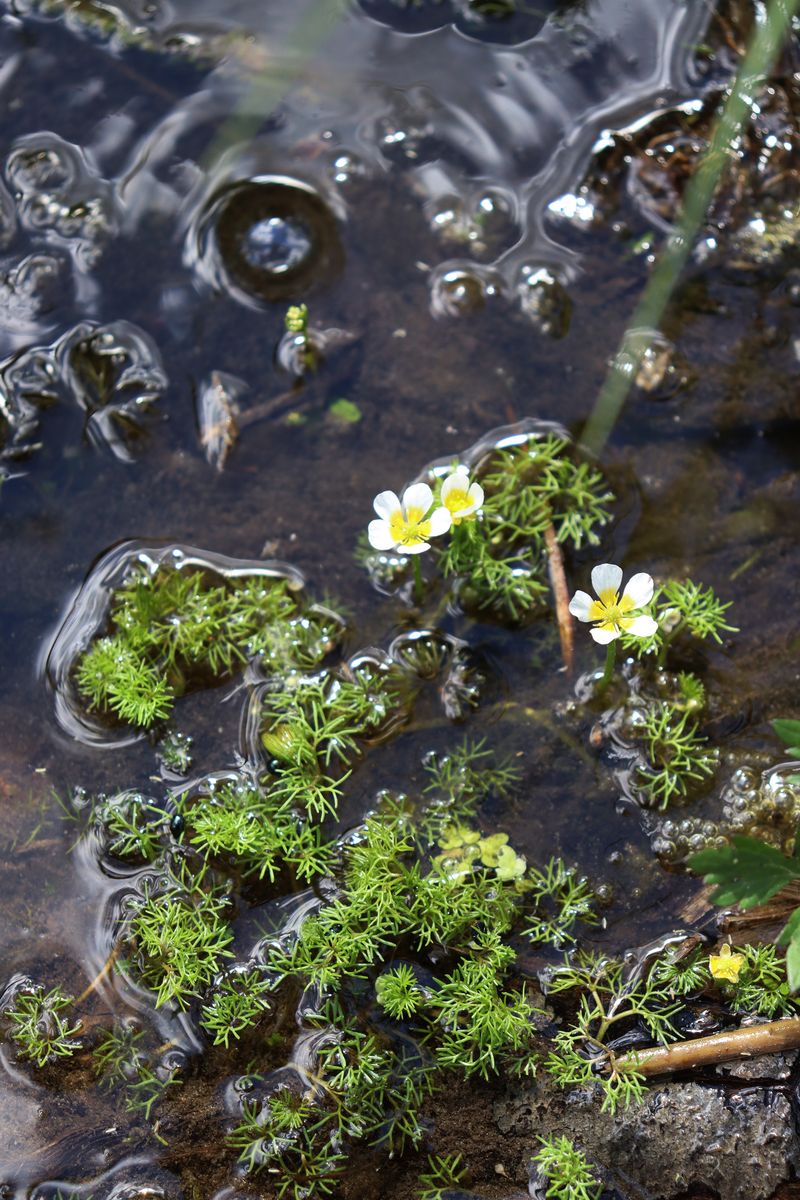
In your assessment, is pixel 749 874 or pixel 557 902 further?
pixel 557 902

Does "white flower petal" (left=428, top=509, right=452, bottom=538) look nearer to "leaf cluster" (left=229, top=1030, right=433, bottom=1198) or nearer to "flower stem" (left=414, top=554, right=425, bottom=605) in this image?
"flower stem" (left=414, top=554, right=425, bottom=605)

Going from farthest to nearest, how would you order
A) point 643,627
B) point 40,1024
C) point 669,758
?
point 669,758 < point 40,1024 < point 643,627

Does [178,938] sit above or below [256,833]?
below

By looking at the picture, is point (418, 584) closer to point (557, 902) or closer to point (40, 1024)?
point (557, 902)

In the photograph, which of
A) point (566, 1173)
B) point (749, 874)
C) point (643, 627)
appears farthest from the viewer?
point (643, 627)

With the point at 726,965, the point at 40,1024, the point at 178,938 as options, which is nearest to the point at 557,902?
the point at 726,965

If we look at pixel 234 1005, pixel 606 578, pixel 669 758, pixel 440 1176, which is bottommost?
pixel 440 1176

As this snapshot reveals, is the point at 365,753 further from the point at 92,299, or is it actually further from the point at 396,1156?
the point at 92,299

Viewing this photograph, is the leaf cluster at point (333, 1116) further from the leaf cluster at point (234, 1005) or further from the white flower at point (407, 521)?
the white flower at point (407, 521)
